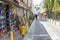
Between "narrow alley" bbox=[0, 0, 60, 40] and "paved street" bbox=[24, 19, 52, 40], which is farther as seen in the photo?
"paved street" bbox=[24, 19, 52, 40]

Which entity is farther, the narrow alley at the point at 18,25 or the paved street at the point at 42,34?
the paved street at the point at 42,34

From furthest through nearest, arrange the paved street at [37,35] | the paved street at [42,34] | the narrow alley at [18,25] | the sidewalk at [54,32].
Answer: the sidewalk at [54,32] → the paved street at [42,34] → the paved street at [37,35] → the narrow alley at [18,25]

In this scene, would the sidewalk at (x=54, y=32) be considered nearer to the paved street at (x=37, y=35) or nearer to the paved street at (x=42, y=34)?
the paved street at (x=42, y=34)

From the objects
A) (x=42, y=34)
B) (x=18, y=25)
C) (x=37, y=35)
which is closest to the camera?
(x=18, y=25)

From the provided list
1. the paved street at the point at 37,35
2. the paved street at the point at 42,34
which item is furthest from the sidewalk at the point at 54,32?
the paved street at the point at 37,35

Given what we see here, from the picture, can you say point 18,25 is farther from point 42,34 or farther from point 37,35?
point 42,34

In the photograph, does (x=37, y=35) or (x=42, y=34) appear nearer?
(x=37, y=35)

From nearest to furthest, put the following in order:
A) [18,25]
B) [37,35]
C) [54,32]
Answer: [18,25] → [37,35] → [54,32]

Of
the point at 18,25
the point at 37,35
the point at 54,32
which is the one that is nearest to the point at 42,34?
the point at 37,35

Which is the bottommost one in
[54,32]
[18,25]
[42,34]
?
[54,32]

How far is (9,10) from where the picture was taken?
7227mm

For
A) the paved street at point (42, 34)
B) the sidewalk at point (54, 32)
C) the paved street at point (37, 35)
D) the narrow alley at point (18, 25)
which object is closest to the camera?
the narrow alley at point (18, 25)

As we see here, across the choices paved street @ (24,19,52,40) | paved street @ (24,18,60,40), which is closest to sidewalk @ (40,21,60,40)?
paved street @ (24,18,60,40)

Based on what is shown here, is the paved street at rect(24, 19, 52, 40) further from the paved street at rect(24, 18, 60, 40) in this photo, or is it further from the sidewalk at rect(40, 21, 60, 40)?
the sidewalk at rect(40, 21, 60, 40)
